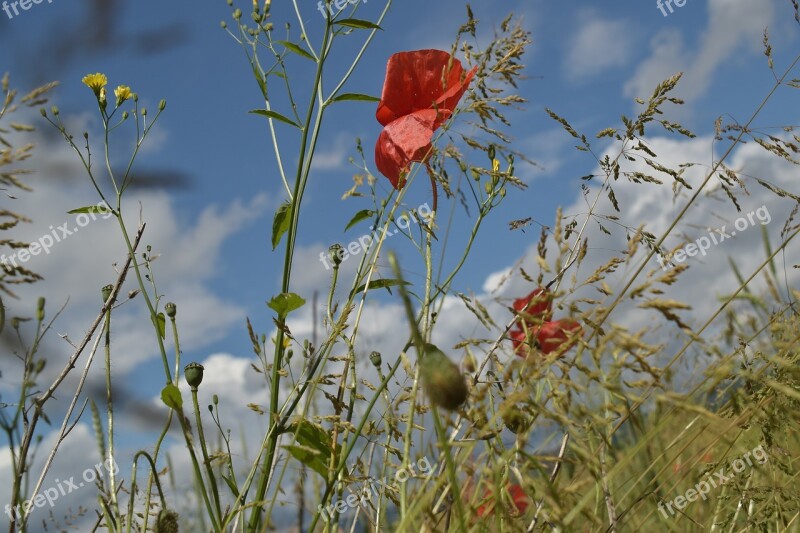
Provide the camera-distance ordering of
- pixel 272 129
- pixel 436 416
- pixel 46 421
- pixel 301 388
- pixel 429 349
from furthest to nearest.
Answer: pixel 272 129 → pixel 301 388 → pixel 46 421 → pixel 429 349 → pixel 436 416

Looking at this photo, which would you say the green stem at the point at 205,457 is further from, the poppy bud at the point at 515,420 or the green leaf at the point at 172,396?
the poppy bud at the point at 515,420

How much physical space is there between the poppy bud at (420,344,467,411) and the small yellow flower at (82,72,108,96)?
4.29 ft

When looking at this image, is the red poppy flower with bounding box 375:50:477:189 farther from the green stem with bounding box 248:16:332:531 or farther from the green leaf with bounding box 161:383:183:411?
the green leaf with bounding box 161:383:183:411

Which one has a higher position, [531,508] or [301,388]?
[301,388]

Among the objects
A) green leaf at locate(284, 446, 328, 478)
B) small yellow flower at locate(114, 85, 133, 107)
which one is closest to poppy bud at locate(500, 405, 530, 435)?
green leaf at locate(284, 446, 328, 478)

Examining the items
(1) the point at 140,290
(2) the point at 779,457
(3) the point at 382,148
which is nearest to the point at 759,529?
(2) the point at 779,457

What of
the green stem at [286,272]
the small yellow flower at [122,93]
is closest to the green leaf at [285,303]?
the green stem at [286,272]

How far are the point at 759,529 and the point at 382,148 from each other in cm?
104

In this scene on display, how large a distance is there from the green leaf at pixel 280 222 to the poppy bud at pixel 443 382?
0.71 metres

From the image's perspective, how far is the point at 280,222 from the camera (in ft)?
5.00

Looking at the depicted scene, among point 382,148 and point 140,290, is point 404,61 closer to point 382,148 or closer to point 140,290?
point 382,148

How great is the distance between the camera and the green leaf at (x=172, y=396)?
1.16m

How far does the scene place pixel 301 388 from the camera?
133 cm

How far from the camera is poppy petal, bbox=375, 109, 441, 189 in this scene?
152 cm
